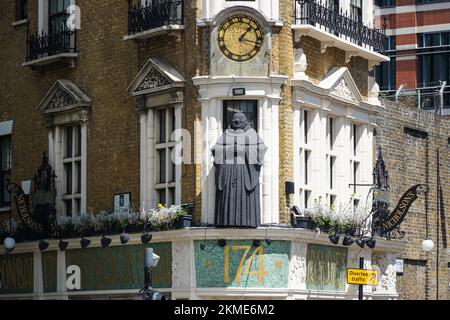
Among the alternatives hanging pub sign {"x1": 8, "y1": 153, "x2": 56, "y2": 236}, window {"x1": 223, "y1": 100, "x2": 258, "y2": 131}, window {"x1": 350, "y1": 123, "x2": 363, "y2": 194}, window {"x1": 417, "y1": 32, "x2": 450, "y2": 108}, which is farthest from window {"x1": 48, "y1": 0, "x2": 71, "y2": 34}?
window {"x1": 417, "y1": 32, "x2": 450, "y2": 108}

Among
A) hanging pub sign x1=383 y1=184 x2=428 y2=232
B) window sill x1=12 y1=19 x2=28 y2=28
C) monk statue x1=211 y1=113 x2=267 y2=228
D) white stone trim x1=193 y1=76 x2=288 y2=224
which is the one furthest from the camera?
window sill x1=12 y1=19 x2=28 y2=28

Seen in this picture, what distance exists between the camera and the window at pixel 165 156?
34344 millimetres

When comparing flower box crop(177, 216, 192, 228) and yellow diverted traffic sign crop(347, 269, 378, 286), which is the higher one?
flower box crop(177, 216, 192, 228)

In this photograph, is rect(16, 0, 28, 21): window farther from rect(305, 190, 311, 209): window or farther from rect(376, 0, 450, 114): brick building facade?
rect(376, 0, 450, 114): brick building facade

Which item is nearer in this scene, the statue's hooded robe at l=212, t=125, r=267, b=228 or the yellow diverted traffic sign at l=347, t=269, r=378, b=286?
the statue's hooded robe at l=212, t=125, r=267, b=228

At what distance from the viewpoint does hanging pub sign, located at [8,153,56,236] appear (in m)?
37.4

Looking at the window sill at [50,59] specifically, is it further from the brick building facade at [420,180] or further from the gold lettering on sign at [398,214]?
Result: the gold lettering on sign at [398,214]

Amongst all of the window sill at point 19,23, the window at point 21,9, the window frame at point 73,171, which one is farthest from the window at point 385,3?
the window frame at point 73,171

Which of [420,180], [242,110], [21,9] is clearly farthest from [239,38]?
[420,180]

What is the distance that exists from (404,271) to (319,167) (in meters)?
7.03

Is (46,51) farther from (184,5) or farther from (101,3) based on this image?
(184,5)

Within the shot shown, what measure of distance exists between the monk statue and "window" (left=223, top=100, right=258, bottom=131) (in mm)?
671

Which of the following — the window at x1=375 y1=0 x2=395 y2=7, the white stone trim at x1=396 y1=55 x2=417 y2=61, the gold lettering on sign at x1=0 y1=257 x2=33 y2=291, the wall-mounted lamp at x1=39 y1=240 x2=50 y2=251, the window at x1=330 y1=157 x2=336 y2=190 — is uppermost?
the window at x1=375 y1=0 x2=395 y2=7
